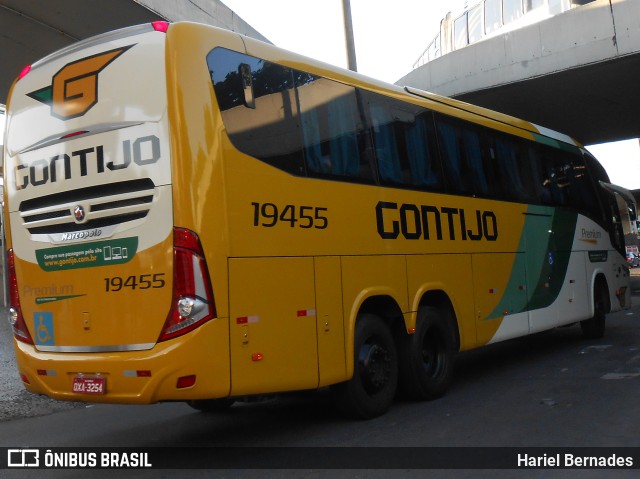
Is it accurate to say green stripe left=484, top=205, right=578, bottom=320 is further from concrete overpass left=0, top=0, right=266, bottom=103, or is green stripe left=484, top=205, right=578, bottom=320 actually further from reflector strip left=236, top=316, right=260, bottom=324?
concrete overpass left=0, top=0, right=266, bottom=103

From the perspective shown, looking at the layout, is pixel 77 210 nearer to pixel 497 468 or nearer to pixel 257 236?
pixel 257 236

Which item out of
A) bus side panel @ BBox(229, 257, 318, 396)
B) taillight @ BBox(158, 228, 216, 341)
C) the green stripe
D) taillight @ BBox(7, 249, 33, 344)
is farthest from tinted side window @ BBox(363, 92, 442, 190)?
taillight @ BBox(7, 249, 33, 344)

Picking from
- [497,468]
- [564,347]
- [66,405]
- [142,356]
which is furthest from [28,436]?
[564,347]

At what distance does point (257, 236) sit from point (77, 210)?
1.52 meters

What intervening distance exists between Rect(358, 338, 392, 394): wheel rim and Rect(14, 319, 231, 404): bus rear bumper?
1917 mm

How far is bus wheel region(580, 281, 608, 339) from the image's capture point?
1309 cm

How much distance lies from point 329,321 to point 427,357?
2142 millimetres

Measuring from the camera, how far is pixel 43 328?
20.5 feet

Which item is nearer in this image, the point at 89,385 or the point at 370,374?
the point at 89,385

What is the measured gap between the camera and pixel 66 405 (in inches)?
380

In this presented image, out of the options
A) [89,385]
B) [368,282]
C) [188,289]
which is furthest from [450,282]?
[89,385]

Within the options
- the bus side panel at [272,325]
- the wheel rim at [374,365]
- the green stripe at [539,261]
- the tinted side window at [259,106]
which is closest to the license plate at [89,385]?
the bus side panel at [272,325]

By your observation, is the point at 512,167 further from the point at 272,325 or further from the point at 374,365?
the point at 272,325

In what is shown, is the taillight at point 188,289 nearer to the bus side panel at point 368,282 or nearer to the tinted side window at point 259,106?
the tinted side window at point 259,106
